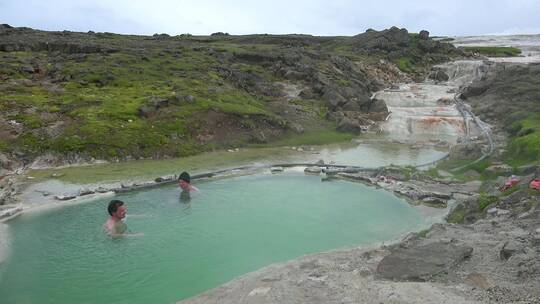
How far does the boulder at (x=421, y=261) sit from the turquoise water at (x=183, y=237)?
4135 mm

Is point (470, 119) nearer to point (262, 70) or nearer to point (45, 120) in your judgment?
point (262, 70)

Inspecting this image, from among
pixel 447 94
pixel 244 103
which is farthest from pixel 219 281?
pixel 447 94

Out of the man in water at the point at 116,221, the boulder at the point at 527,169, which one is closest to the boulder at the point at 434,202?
the boulder at the point at 527,169

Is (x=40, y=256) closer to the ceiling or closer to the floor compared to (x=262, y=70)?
closer to the floor

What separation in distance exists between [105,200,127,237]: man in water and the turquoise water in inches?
16.2

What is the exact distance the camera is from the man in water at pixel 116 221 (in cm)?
1853

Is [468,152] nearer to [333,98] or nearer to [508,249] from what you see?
Result: [508,249]

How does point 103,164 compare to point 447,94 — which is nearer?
point 103,164

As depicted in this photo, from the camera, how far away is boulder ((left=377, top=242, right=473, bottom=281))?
12.7 m

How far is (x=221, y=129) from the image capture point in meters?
36.6

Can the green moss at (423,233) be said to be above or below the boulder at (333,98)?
below

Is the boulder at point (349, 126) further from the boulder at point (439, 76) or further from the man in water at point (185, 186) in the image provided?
the boulder at point (439, 76)

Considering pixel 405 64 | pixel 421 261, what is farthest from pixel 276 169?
pixel 405 64

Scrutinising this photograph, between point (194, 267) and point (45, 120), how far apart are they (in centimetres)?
2118
